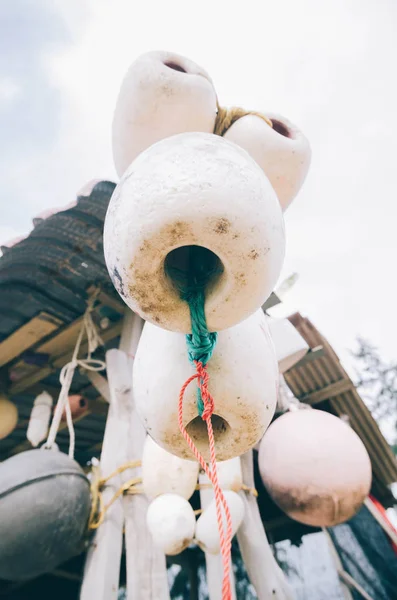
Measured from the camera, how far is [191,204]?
0.60 m

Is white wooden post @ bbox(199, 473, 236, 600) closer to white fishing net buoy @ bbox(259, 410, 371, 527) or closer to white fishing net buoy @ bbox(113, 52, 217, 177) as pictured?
white fishing net buoy @ bbox(259, 410, 371, 527)

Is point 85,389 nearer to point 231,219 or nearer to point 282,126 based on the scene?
point 282,126

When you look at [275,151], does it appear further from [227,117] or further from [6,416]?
[6,416]

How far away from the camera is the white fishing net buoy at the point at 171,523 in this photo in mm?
1240

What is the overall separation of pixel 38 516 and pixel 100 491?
0.98 feet

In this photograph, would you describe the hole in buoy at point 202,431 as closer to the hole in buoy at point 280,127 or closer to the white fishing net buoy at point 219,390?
the white fishing net buoy at point 219,390

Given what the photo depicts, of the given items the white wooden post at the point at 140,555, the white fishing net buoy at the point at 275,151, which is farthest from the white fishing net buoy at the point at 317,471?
the white fishing net buoy at the point at 275,151

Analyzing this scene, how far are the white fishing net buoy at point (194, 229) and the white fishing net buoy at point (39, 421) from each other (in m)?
2.09

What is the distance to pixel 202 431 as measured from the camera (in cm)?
87

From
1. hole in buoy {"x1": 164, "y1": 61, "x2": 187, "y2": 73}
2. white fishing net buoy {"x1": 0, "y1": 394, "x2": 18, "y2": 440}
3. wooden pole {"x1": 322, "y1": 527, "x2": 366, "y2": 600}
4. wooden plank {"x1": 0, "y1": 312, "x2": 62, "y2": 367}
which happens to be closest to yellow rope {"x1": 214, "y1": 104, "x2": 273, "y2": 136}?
hole in buoy {"x1": 164, "y1": 61, "x2": 187, "y2": 73}

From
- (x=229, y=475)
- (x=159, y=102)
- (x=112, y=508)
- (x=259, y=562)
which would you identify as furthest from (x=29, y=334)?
(x=259, y=562)

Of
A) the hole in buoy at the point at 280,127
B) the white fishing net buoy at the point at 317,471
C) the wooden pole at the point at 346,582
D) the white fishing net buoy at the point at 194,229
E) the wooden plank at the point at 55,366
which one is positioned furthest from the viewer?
the wooden pole at the point at 346,582

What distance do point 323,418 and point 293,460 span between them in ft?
0.99

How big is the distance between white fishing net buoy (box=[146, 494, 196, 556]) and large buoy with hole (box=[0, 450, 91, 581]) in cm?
40
